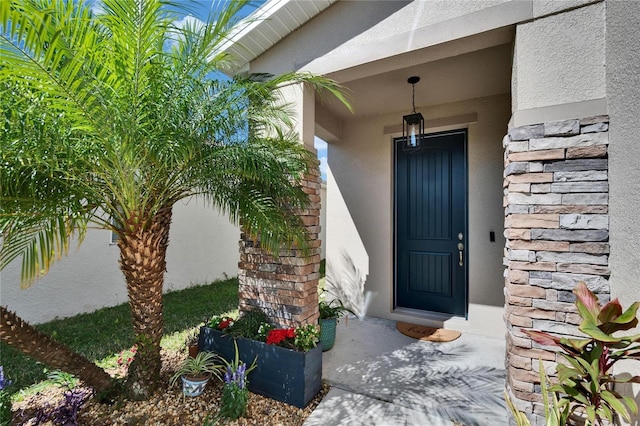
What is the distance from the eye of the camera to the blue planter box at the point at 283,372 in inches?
108

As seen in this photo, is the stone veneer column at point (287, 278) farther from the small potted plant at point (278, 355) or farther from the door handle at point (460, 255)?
the door handle at point (460, 255)

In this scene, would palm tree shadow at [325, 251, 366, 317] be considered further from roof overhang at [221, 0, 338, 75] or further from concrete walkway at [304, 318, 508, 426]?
roof overhang at [221, 0, 338, 75]

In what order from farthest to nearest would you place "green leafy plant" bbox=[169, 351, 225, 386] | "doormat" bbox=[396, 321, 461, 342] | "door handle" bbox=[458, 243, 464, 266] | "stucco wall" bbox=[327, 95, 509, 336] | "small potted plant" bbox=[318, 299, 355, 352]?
"door handle" bbox=[458, 243, 464, 266] → "stucco wall" bbox=[327, 95, 509, 336] → "doormat" bbox=[396, 321, 461, 342] → "small potted plant" bbox=[318, 299, 355, 352] → "green leafy plant" bbox=[169, 351, 225, 386]

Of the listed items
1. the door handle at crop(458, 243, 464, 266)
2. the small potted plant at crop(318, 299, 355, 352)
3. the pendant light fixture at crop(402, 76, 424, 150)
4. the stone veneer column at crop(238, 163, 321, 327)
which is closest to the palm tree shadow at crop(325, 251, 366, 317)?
the small potted plant at crop(318, 299, 355, 352)

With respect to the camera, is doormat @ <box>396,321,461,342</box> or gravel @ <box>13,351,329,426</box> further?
doormat @ <box>396,321,461,342</box>

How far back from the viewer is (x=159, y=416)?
8.36 ft

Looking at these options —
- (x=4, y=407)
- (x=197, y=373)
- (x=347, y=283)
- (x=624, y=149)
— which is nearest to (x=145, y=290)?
(x=197, y=373)

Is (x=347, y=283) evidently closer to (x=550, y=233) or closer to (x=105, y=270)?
(x=550, y=233)

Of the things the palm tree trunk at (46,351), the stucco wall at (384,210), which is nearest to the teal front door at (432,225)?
the stucco wall at (384,210)

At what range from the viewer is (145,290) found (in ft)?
8.95

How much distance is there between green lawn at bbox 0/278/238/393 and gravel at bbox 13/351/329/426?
1.26ft

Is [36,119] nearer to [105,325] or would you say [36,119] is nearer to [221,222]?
[105,325]

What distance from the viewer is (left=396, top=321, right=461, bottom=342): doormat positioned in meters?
4.15

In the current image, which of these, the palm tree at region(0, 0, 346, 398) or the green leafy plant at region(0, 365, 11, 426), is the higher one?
the palm tree at region(0, 0, 346, 398)
